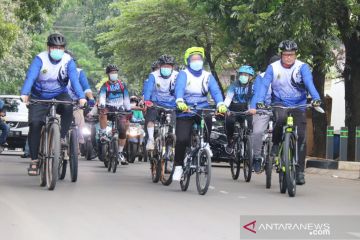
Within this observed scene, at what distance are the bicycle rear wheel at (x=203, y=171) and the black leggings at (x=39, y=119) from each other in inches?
78.5

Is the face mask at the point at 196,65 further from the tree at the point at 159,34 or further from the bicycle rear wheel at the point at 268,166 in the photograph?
the tree at the point at 159,34

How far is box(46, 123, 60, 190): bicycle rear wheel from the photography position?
11836 millimetres

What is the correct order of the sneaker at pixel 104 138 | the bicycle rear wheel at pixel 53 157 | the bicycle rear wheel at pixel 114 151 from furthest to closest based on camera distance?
the sneaker at pixel 104 138 → the bicycle rear wheel at pixel 114 151 → the bicycle rear wheel at pixel 53 157

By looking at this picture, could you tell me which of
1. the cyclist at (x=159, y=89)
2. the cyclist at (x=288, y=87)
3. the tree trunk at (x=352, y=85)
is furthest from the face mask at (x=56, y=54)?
the tree trunk at (x=352, y=85)

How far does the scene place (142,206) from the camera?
10617 millimetres

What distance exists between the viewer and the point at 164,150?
44.9 feet

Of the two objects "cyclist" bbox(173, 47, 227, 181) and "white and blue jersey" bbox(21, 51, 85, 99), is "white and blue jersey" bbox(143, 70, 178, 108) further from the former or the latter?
"white and blue jersey" bbox(21, 51, 85, 99)

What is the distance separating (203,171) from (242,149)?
2984mm

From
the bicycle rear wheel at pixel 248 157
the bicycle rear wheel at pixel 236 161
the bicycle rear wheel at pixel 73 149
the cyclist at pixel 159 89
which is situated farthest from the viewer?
the bicycle rear wheel at pixel 236 161

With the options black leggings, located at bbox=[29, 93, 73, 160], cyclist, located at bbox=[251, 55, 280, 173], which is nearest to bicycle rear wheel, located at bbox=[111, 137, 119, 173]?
cyclist, located at bbox=[251, 55, 280, 173]

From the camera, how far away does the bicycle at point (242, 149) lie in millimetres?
14641

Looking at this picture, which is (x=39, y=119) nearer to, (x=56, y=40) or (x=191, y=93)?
(x=56, y=40)

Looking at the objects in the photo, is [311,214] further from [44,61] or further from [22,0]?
[22,0]

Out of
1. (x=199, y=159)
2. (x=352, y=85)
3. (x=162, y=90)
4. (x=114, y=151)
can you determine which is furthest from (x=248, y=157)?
(x=352, y=85)
